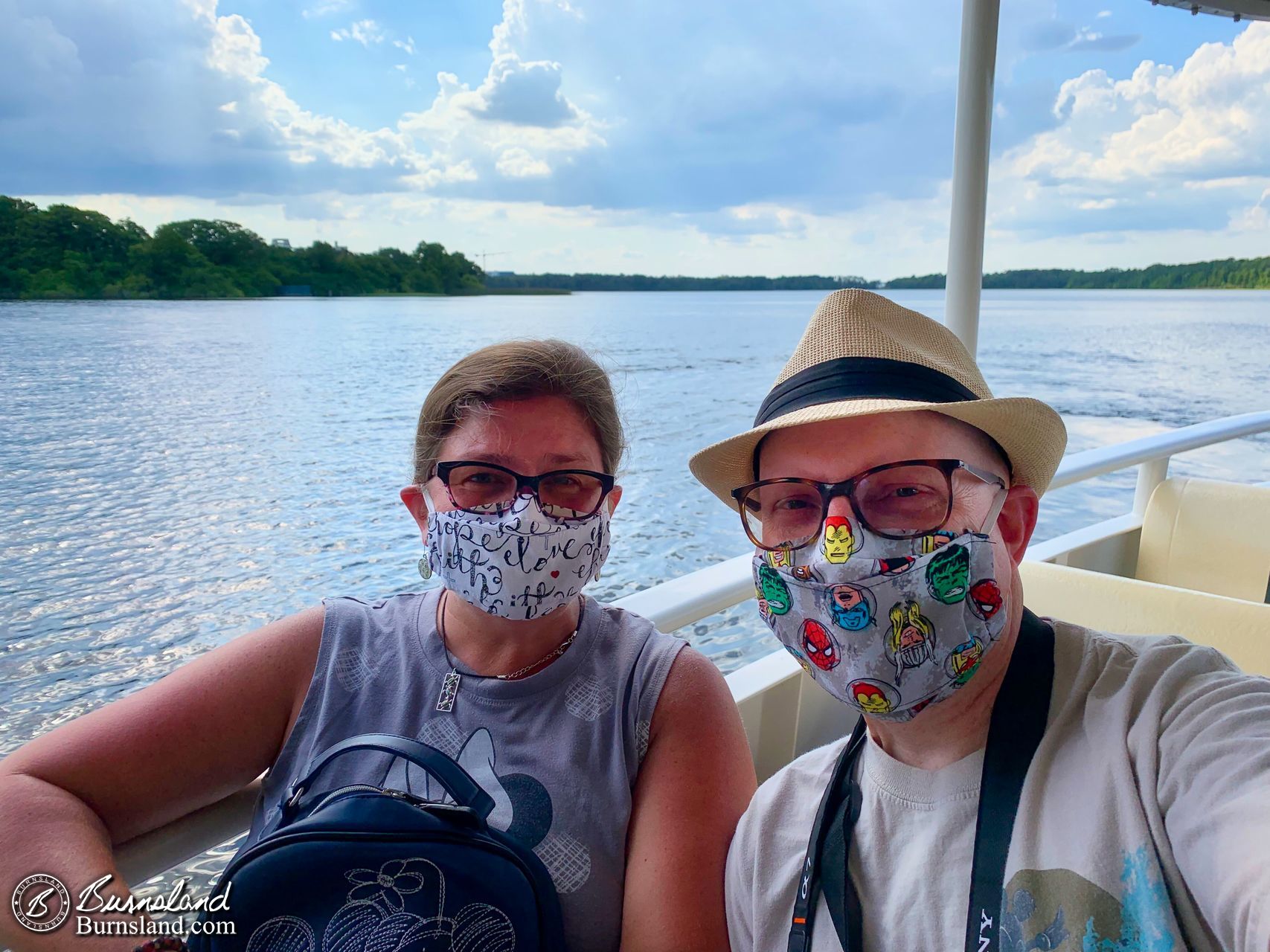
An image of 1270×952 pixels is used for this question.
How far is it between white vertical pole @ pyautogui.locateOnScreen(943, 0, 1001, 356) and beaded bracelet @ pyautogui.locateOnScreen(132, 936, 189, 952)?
2.67m

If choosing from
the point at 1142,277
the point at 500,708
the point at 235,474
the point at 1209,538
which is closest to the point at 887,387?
Answer: the point at 500,708

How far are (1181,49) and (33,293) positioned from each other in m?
11.2

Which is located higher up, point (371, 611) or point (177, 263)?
point (177, 263)

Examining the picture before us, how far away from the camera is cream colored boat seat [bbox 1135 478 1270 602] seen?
8.95ft

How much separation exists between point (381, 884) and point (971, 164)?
289 cm

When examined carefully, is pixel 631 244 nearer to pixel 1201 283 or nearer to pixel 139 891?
pixel 139 891

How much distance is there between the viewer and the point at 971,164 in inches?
116

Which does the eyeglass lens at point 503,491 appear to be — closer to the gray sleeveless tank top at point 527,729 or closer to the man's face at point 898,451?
the gray sleeveless tank top at point 527,729

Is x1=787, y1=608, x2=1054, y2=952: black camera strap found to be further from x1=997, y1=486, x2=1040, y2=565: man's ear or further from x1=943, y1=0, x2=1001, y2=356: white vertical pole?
x1=943, y1=0, x2=1001, y2=356: white vertical pole

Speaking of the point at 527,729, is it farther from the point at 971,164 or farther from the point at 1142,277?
the point at 1142,277

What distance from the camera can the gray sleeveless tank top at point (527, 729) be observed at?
1.18 m

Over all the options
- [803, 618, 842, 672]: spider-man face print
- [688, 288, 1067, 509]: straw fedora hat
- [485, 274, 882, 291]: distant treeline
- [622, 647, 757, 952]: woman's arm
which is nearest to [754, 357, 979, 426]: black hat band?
[688, 288, 1067, 509]: straw fedora hat

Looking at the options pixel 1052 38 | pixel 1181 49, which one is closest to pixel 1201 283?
pixel 1181 49
